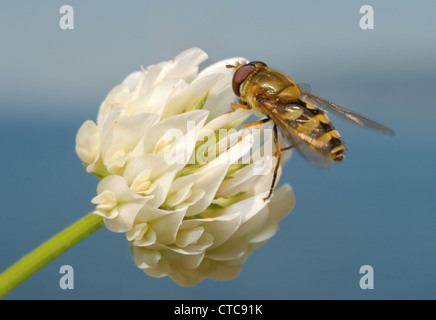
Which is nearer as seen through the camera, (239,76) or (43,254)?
(43,254)

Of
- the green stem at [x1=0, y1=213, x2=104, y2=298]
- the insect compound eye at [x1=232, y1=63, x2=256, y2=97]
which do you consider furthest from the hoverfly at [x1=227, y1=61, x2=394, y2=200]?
the green stem at [x1=0, y1=213, x2=104, y2=298]

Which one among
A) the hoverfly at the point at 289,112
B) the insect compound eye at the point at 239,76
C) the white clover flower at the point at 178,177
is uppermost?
the insect compound eye at the point at 239,76

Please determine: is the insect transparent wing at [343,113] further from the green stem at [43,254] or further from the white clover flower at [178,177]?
the green stem at [43,254]

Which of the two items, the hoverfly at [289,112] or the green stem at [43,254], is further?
the hoverfly at [289,112]

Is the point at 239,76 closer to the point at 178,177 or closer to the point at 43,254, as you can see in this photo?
the point at 178,177

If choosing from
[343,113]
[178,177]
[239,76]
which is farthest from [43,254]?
[343,113]

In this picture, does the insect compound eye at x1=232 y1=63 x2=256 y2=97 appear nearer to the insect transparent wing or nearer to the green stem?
→ the insect transparent wing

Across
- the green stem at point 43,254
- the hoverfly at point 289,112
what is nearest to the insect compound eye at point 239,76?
the hoverfly at point 289,112

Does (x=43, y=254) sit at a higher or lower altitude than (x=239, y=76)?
lower
